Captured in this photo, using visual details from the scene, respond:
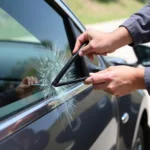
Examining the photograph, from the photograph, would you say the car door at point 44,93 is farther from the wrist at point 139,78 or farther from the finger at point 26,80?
the wrist at point 139,78

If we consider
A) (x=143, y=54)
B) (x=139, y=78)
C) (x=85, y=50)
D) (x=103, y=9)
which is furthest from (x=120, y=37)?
(x=103, y=9)

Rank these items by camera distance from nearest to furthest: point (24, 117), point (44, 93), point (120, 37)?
point (24, 117), point (44, 93), point (120, 37)

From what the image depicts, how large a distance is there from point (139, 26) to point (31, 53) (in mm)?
626

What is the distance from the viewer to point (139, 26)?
2.55m

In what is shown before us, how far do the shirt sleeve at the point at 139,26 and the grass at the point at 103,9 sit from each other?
17506mm

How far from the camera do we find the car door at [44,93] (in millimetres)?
1852

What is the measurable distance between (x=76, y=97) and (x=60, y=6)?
19.7 inches

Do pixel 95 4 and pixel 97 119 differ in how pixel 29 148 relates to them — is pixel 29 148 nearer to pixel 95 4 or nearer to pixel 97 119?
pixel 97 119

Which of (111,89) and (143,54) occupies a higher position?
(143,54)

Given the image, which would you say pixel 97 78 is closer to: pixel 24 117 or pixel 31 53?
pixel 24 117

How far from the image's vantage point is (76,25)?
2.69 meters

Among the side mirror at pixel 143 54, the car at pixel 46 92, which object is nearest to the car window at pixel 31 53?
the car at pixel 46 92

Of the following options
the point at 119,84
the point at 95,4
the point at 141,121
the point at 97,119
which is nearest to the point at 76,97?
the point at 97,119

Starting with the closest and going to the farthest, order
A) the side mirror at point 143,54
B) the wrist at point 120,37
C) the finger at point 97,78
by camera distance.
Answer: the finger at point 97,78, the wrist at point 120,37, the side mirror at point 143,54
